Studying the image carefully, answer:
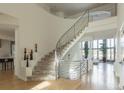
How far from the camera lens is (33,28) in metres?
10.1

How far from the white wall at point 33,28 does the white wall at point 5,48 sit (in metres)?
5.20

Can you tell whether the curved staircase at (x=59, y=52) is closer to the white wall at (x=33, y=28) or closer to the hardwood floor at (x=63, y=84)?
the white wall at (x=33, y=28)

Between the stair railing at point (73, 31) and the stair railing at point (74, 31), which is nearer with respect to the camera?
the stair railing at point (74, 31)

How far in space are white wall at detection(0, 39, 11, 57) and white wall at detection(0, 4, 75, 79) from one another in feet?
17.1

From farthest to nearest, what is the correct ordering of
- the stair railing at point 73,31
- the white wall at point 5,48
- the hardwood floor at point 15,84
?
1. the white wall at point 5,48
2. the stair railing at point 73,31
3. the hardwood floor at point 15,84

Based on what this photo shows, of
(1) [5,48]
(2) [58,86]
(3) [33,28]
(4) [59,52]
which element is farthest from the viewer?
(1) [5,48]

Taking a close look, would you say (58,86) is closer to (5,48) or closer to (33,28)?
(33,28)

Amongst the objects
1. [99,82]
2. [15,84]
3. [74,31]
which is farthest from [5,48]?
[99,82]

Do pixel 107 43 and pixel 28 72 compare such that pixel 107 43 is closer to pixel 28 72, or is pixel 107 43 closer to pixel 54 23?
pixel 54 23

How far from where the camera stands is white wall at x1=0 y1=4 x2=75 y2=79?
356 inches

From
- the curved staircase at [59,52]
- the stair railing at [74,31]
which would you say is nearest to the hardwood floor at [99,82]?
the curved staircase at [59,52]

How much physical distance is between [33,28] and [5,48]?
6176 mm

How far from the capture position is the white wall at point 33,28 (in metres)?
9.04

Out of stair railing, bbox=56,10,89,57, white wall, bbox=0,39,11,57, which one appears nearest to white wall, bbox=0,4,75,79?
stair railing, bbox=56,10,89,57
